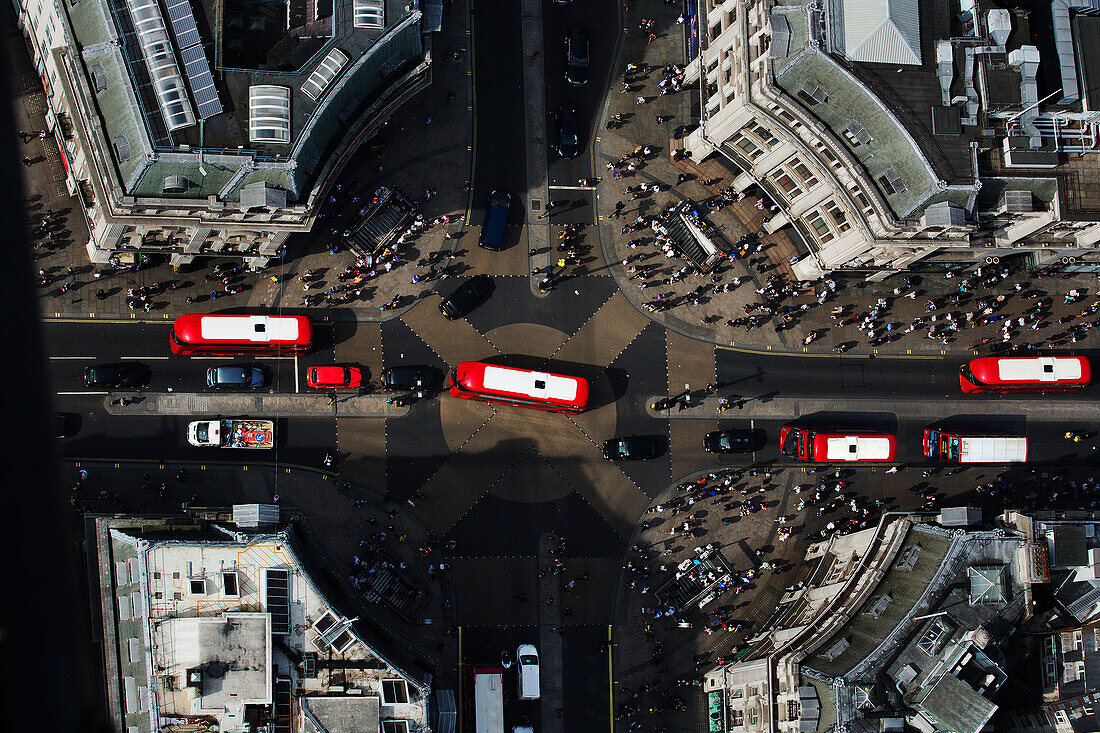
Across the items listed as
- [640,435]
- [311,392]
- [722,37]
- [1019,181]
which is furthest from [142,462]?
[1019,181]

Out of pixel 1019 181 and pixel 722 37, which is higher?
pixel 722 37

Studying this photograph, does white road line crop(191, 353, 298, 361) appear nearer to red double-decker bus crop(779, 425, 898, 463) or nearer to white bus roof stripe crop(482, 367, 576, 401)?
white bus roof stripe crop(482, 367, 576, 401)

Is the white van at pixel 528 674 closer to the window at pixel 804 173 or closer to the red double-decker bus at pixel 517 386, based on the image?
the red double-decker bus at pixel 517 386

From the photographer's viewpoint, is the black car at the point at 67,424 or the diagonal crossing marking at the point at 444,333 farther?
the diagonal crossing marking at the point at 444,333

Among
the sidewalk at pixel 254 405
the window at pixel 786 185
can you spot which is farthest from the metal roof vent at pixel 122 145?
the window at pixel 786 185

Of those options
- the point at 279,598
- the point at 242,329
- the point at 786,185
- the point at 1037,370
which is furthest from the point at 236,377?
the point at 1037,370

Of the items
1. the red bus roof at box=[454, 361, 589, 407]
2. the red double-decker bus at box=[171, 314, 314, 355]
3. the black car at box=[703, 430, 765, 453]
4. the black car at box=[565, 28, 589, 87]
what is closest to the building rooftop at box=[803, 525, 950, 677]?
the black car at box=[703, 430, 765, 453]

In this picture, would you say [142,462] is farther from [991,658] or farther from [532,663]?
[991,658]

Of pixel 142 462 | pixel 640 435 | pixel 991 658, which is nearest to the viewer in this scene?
pixel 991 658
